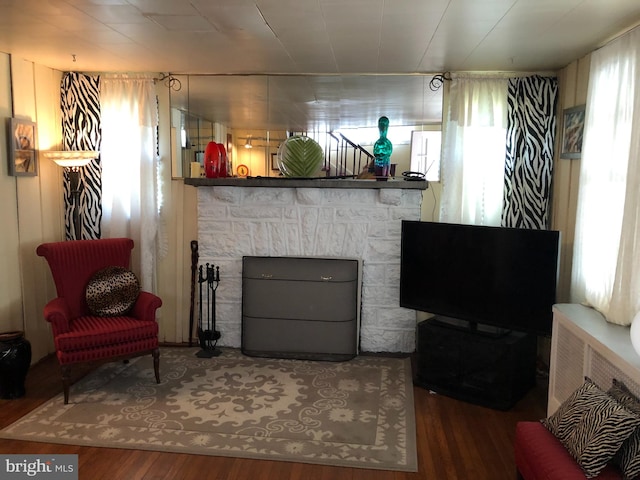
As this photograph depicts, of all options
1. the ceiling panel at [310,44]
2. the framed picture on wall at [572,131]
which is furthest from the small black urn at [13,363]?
the framed picture on wall at [572,131]

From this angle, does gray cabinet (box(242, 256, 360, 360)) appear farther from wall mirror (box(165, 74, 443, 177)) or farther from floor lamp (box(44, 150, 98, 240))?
floor lamp (box(44, 150, 98, 240))

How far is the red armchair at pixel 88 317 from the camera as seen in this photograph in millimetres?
3467

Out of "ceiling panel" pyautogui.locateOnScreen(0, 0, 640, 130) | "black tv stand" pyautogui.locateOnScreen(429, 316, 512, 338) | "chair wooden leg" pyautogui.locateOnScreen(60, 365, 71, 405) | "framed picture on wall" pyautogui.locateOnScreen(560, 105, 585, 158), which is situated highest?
"ceiling panel" pyautogui.locateOnScreen(0, 0, 640, 130)

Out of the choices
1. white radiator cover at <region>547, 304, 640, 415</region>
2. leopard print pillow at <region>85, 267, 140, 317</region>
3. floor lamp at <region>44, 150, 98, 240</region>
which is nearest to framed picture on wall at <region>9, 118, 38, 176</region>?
floor lamp at <region>44, 150, 98, 240</region>

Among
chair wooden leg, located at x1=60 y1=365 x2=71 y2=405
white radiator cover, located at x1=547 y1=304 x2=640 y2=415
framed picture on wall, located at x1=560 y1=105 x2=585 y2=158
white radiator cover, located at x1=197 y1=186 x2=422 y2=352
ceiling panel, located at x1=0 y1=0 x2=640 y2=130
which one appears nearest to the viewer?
white radiator cover, located at x1=547 y1=304 x2=640 y2=415

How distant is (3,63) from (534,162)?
414 centimetres

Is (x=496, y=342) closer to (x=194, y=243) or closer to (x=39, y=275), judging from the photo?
(x=194, y=243)

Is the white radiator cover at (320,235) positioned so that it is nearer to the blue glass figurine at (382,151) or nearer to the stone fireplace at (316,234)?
the stone fireplace at (316,234)

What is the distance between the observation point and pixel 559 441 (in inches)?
90.0

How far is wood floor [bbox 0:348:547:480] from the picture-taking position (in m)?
2.70

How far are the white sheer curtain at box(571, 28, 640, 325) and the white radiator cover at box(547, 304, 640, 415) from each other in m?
0.15

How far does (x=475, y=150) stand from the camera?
420 centimetres

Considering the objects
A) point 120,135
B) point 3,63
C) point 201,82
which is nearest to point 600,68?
point 201,82

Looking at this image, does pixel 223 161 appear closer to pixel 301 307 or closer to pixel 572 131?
pixel 301 307
